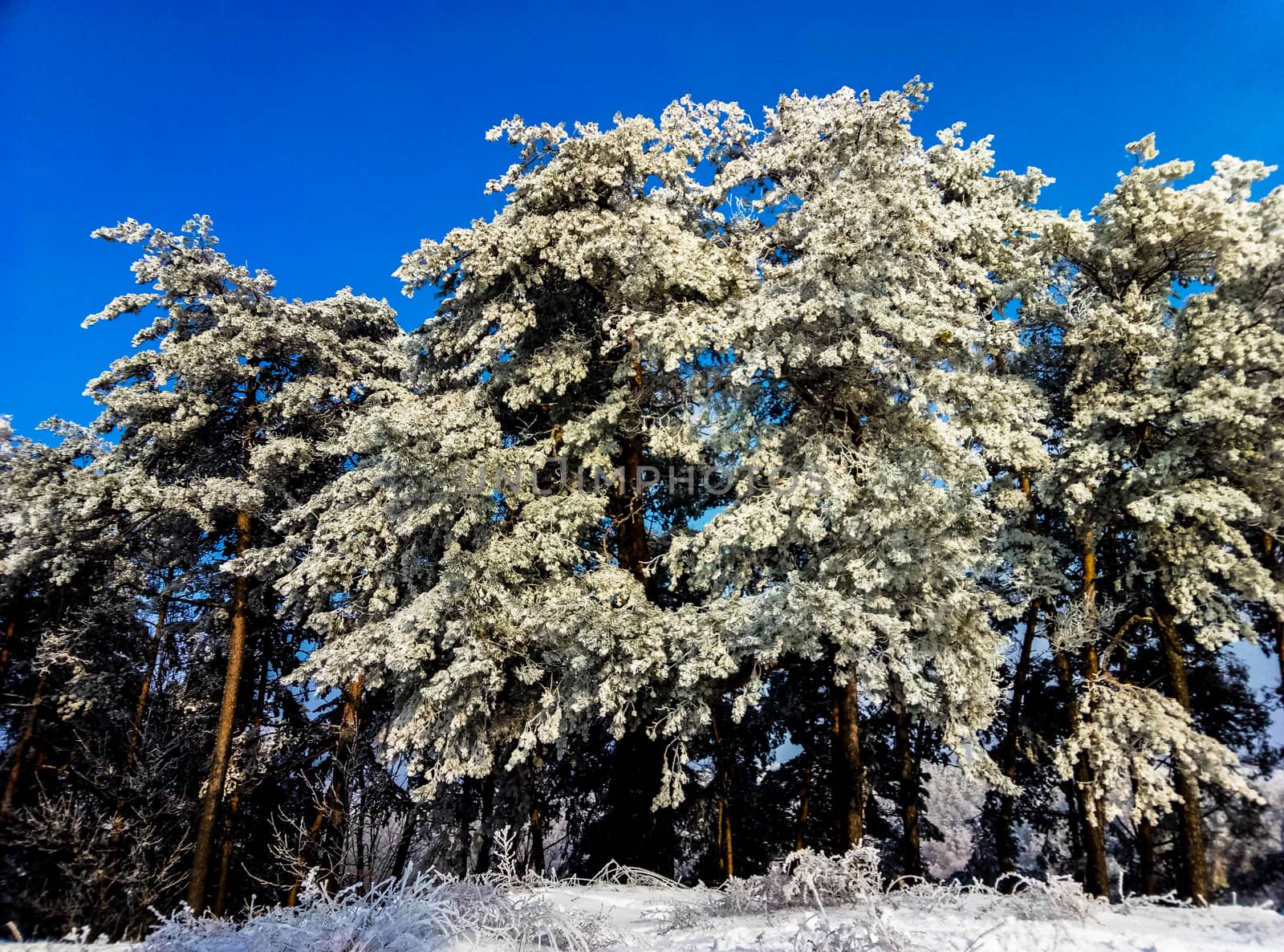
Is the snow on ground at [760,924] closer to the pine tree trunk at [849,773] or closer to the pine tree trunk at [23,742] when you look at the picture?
the pine tree trunk at [849,773]

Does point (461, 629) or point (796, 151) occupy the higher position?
point (796, 151)

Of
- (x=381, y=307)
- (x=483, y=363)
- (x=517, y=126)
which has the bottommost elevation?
(x=483, y=363)

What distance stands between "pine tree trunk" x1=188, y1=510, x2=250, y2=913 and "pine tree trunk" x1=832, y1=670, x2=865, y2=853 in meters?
9.90

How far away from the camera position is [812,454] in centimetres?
968

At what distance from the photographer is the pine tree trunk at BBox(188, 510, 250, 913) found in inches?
450

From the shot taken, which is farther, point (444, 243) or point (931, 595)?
point (444, 243)

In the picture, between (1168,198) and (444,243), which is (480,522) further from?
(1168,198)

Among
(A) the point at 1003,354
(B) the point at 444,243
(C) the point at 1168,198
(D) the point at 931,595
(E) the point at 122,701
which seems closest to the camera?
(D) the point at 931,595

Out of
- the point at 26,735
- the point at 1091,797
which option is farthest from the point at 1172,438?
the point at 26,735

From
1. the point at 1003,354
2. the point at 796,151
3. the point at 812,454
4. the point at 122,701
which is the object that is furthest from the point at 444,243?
the point at 122,701

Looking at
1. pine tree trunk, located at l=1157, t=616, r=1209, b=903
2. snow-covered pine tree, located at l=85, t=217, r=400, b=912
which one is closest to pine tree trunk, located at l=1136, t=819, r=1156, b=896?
pine tree trunk, located at l=1157, t=616, r=1209, b=903

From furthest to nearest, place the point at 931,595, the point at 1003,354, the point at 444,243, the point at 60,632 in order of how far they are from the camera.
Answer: the point at 60,632 < the point at 1003,354 < the point at 444,243 < the point at 931,595

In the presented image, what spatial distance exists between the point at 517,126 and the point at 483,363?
Answer: 436cm

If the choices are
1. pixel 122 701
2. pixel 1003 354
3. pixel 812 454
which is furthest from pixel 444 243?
pixel 122 701
